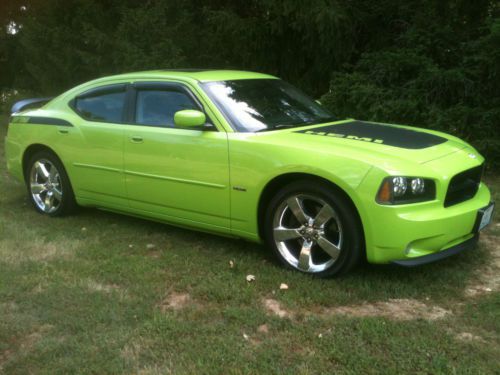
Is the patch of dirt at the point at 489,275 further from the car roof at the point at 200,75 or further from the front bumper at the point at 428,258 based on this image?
the car roof at the point at 200,75

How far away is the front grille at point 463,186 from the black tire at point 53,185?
3.66 meters

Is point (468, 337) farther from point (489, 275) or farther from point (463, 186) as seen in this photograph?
point (463, 186)

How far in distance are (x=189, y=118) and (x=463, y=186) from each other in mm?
2111

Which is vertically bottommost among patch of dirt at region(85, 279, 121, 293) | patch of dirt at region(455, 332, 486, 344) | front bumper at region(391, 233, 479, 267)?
patch of dirt at region(85, 279, 121, 293)

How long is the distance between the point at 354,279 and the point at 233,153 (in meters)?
1.30

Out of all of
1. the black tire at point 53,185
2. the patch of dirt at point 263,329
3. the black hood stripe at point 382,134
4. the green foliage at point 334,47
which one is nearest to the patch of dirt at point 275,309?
the patch of dirt at point 263,329

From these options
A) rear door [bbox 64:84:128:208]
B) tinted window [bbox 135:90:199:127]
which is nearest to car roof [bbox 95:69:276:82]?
tinted window [bbox 135:90:199:127]

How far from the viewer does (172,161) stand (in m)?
4.91

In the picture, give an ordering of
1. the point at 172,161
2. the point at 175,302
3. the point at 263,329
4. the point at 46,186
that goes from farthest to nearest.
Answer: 1. the point at 46,186
2. the point at 172,161
3. the point at 175,302
4. the point at 263,329

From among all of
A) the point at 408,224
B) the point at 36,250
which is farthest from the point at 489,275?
the point at 36,250

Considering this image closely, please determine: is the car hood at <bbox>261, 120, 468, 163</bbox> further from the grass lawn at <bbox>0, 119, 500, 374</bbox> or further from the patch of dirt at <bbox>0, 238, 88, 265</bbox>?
the patch of dirt at <bbox>0, 238, 88, 265</bbox>

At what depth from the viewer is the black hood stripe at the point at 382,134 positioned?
4.38 m

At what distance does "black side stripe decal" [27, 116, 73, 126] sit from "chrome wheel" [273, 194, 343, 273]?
2.59 m

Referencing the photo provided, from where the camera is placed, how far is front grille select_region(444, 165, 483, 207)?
415 cm
